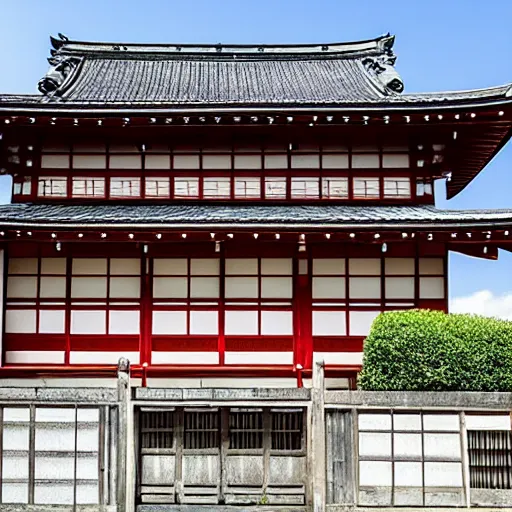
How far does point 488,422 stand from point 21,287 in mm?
9849

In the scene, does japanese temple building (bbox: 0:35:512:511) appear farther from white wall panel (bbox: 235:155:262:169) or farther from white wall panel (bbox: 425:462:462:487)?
white wall panel (bbox: 425:462:462:487)

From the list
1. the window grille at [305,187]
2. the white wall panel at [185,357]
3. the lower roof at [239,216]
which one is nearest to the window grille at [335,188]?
the window grille at [305,187]

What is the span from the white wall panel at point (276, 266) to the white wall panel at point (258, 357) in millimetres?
1761

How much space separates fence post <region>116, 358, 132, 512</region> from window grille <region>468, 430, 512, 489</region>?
5.36 meters

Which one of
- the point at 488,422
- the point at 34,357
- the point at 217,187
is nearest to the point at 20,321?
the point at 34,357

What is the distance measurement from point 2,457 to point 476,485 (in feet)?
24.4

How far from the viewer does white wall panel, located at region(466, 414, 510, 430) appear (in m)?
9.30

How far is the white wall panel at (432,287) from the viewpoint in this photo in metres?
13.3

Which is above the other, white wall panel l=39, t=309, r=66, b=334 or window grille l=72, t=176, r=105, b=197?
window grille l=72, t=176, r=105, b=197

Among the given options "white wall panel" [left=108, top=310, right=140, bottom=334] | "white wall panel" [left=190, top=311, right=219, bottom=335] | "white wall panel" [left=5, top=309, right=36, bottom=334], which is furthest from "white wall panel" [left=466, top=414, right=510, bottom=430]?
"white wall panel" [left=5, top=309, right=36, bottom=334]

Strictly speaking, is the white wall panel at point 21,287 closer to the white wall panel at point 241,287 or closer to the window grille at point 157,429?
the white wall panel at point 241,287

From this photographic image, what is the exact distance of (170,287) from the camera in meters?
13.3

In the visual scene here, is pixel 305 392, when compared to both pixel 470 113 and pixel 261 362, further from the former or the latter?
pixel 470 113

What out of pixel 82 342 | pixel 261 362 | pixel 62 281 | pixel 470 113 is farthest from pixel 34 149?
pixel 470 113
